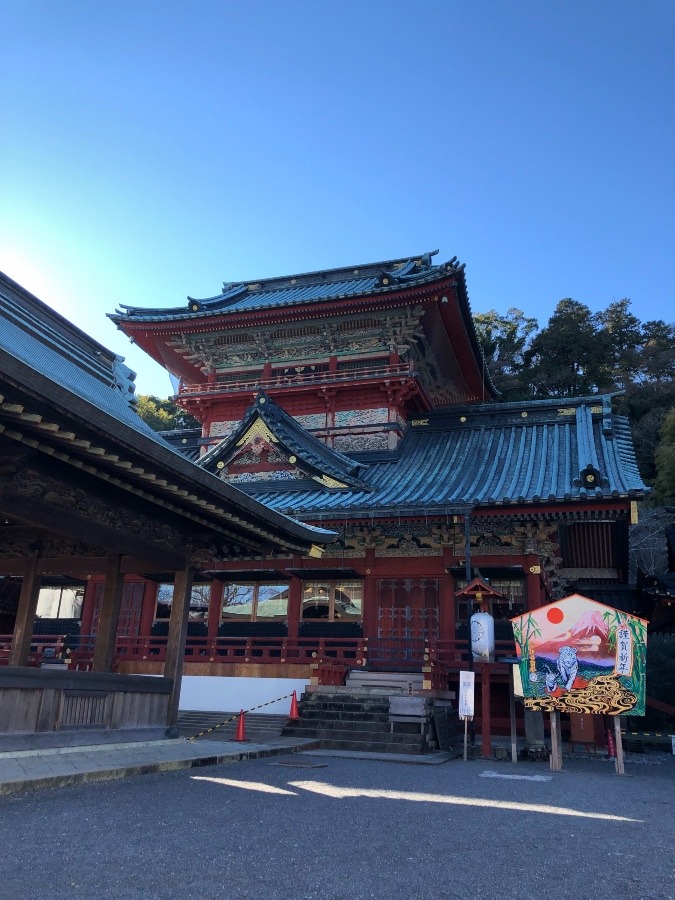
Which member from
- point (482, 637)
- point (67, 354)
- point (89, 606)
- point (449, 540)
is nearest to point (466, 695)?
point (482, 637)

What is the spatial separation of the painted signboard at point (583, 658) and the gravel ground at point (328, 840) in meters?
2.36

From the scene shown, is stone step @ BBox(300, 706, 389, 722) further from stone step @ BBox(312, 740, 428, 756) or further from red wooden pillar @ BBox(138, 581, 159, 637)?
red wooden pillar @ BBox(138, 581, 159, 637)

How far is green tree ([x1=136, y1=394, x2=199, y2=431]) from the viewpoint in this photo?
2122 inches

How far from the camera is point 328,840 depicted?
218 inches

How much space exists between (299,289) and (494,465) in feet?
40.5

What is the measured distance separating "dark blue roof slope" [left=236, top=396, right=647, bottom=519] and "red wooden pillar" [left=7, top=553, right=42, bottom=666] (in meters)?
7.06

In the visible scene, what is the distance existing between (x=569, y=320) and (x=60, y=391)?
5306cm

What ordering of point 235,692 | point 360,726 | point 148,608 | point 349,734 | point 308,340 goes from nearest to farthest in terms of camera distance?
point 349,734, point 360,726, point 235,692, point 148,608, point 308,340

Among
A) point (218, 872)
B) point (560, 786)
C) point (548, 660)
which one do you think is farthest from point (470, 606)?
point (218, 872)

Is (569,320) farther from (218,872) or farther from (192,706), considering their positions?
(218,872)

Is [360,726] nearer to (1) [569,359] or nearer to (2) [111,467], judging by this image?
(2) [111,467]

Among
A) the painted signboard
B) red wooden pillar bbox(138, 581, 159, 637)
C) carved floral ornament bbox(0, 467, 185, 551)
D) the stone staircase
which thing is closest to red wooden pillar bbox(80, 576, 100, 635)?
red wooden pillar bbox(138, 581, 159, 637)

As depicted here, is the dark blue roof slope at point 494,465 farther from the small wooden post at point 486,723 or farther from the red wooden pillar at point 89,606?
the red wooden pillar at point 89,606

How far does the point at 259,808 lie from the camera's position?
6.76 metres
